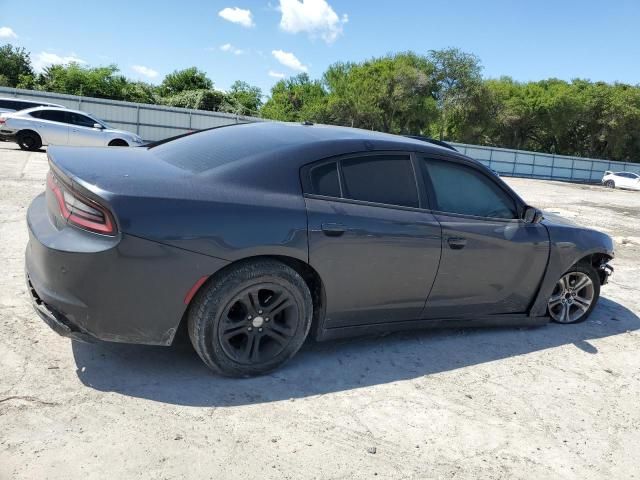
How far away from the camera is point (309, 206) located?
10.5ft

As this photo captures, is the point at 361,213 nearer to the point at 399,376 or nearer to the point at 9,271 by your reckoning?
the point at 399,376

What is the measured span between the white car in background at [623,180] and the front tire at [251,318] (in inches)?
1471

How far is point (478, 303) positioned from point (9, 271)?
154 inches

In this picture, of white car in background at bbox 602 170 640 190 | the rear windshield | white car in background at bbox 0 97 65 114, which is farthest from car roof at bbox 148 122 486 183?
white car in background at bbox 602 170 640 190

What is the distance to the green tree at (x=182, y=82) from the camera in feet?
185

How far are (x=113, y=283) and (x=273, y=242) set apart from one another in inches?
34.3

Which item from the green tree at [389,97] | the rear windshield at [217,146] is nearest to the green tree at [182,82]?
the green tree at [389,97]

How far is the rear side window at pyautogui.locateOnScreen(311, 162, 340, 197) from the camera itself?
10.9ft

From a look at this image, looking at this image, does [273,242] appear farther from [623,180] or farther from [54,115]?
[623,180]

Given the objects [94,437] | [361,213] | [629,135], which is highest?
[629,135]

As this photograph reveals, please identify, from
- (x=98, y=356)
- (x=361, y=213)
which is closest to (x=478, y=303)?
(x=361, y=213)

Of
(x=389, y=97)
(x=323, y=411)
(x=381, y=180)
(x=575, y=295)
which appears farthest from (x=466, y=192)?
(x=389, y=97)

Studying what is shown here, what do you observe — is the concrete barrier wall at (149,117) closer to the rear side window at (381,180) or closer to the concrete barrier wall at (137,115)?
the concrete barrier wall at (137,115)

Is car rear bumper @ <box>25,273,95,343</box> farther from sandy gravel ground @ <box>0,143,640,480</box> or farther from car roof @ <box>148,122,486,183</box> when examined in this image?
car roof @ <box>148,122,486,183</box>
